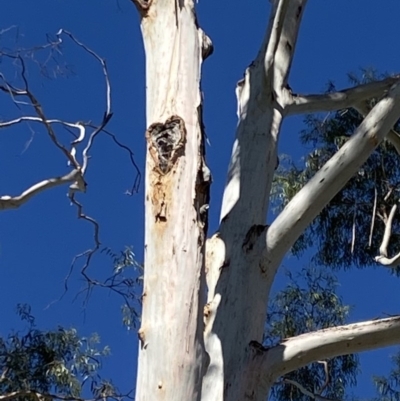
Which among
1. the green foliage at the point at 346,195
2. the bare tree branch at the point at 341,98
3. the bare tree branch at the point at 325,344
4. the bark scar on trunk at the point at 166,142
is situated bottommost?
the bare tree branch at the point at 325,344

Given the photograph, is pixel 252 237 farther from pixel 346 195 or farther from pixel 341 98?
pixel 346 195

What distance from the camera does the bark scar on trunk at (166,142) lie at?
2.09m

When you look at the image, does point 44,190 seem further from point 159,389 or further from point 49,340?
point 49,340

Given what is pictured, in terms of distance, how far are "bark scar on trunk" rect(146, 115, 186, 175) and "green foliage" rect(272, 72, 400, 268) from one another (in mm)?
3040

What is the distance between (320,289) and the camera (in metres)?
5.61

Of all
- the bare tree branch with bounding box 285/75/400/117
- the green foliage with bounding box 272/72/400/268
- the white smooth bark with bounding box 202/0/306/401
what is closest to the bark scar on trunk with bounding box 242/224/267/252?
the white smooth bark with bounding box 202/0/306/401

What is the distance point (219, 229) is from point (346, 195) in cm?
276

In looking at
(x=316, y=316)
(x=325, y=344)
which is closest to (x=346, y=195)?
(x=316, y=316)

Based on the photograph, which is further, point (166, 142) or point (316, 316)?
point (316, 316)

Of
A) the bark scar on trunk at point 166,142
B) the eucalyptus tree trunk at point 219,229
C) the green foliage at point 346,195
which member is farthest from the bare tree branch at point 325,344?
the green foliage at point 346,195

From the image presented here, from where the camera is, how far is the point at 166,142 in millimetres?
2121

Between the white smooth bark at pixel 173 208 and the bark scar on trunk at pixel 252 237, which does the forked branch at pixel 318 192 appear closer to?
the bark scar on trunk at pixel 252 237

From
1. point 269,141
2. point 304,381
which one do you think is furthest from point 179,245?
point 304,381

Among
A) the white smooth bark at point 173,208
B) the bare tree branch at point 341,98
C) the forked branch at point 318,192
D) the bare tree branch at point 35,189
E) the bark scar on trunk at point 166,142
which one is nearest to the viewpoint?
the white smooth bark at point 173,208
